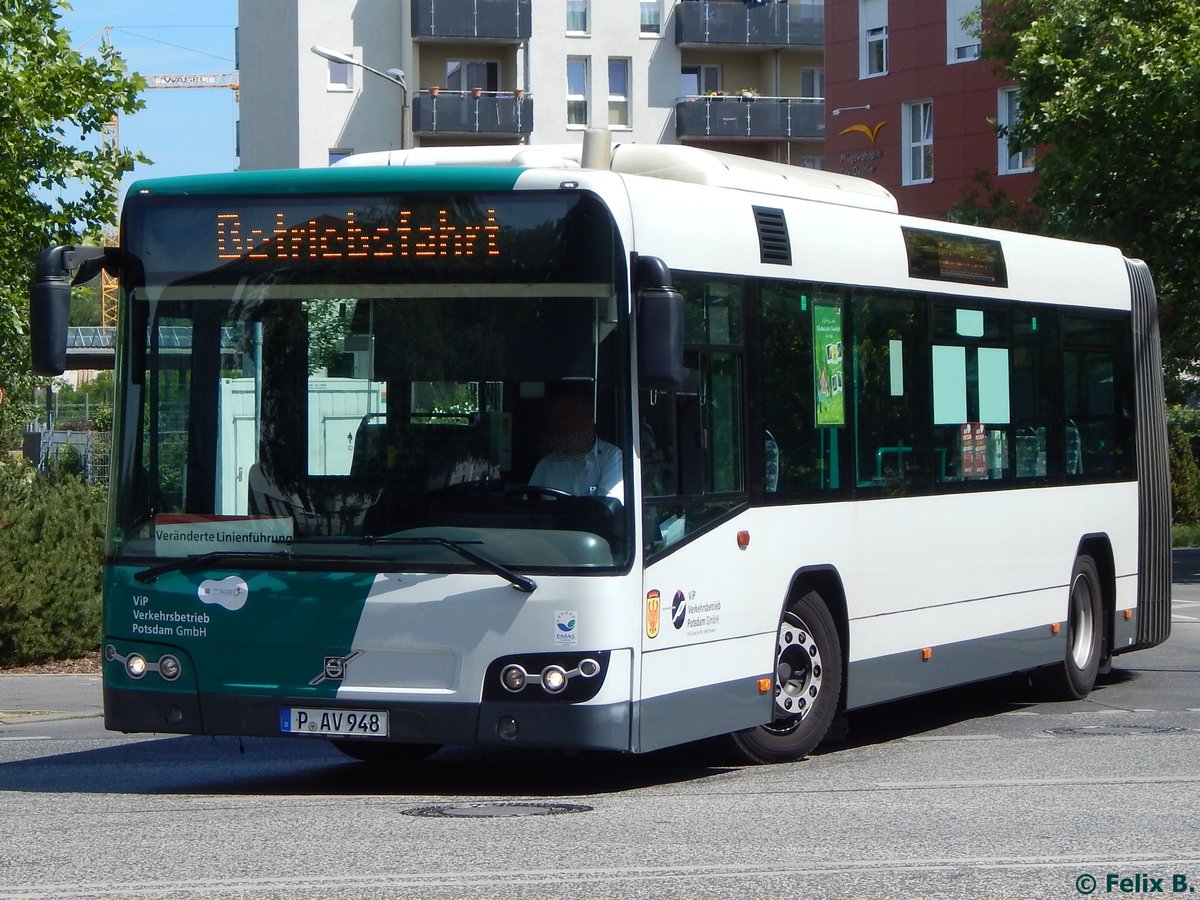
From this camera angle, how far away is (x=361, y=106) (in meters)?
61.4

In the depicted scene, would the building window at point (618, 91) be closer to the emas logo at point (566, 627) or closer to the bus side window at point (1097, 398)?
the bus side window at point (1097, 398)

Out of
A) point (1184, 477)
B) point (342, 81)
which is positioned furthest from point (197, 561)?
point (342, 81)

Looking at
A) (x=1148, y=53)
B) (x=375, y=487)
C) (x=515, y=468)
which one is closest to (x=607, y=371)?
(x=515, y=468)

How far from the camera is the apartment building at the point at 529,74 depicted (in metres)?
61.1

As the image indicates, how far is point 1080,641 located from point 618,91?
5120 centimetres

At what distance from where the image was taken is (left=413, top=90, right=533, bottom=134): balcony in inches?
2388

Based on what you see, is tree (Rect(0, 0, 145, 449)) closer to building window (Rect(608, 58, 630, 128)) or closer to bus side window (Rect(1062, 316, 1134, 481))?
bus side window (Rect(1062, 316, 1134, 481))

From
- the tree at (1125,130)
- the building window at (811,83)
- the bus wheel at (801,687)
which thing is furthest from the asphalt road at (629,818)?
the building window at (811,83)

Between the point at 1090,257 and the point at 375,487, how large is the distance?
7143mm

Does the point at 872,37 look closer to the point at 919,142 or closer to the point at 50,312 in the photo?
the point at 919,142

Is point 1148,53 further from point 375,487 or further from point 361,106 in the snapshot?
point 361,106

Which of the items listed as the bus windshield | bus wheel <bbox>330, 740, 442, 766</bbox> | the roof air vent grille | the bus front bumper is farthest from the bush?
the roof air vent grille

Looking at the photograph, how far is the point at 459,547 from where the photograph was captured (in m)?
9.15

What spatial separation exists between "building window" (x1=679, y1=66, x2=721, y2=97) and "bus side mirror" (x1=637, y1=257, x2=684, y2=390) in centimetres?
5658
